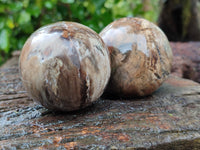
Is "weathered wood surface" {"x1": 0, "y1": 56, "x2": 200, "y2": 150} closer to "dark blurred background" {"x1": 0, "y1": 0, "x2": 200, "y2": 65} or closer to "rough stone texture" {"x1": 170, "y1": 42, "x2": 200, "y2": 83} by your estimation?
"rough stone texture" {"x1": 170, "y1": 42, "x2": 200, "y2": 83}

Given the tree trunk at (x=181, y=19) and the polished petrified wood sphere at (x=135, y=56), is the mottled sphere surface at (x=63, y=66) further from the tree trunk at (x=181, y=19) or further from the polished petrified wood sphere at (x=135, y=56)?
the tree trunk at (x=181, y=19)

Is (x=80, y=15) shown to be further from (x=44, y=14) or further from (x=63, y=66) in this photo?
(x=63, y=66)

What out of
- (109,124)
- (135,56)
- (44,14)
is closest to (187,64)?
(135,56)

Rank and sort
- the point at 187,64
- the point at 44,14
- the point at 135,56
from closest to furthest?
the point at 135,56 → the point at 187,64 → the point at 44,14

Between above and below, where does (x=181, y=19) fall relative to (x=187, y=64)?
above

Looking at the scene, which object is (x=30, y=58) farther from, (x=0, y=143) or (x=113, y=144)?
(x=113, y=144)

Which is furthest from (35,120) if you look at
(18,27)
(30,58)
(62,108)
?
(18,27)
